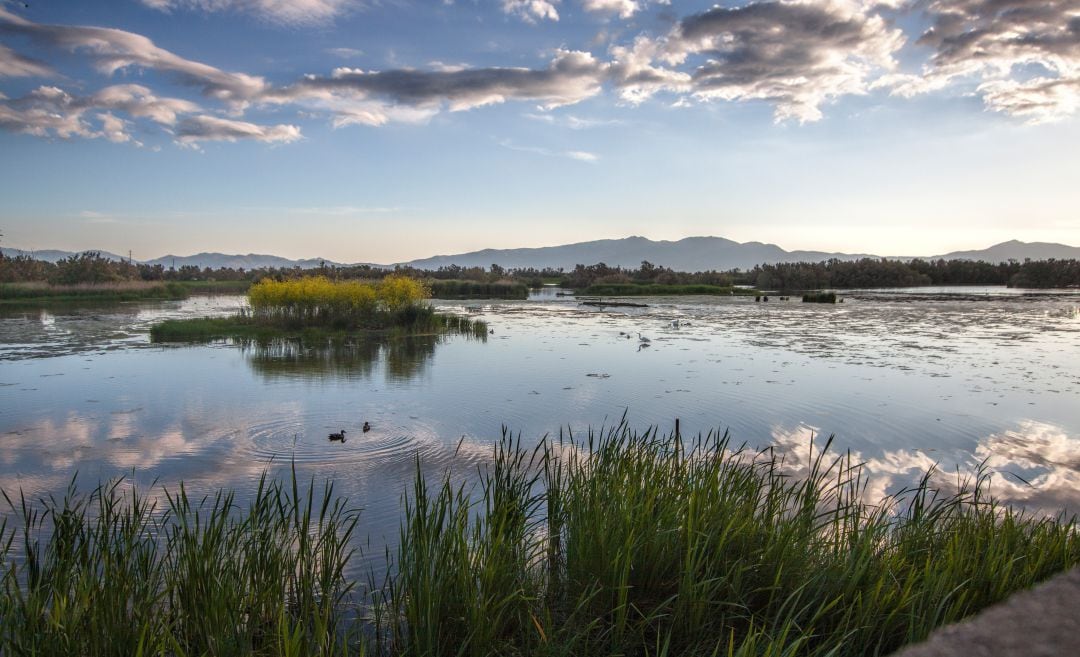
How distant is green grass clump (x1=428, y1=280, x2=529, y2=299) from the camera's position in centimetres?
4256

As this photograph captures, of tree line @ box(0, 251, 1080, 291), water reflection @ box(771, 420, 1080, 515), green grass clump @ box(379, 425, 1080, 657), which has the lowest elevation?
water reflection @ box(771, 420, 1080, 515)

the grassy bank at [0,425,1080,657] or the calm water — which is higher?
the grassy bank at [0,425,1080,657]

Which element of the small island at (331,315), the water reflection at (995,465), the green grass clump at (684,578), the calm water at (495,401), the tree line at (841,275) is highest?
the tree line at (841,275)

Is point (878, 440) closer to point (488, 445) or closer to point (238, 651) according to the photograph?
point (488, 445)

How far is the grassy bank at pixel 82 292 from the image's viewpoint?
32.0 meters

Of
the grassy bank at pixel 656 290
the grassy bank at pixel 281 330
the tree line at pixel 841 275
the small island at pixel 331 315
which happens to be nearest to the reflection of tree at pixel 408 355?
the grassy bank at pixel 281 330

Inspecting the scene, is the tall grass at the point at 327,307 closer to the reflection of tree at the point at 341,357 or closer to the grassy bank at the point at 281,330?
the grassy bank at the point at 281,330

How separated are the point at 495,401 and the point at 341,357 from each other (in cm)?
603

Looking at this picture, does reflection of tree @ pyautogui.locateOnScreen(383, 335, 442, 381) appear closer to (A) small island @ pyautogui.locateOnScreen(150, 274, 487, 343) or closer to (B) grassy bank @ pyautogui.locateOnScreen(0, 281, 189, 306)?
(A) small island @ pyautogui.locateOnScreen(150, 274, 487, 343)

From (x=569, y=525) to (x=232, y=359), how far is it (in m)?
12.2

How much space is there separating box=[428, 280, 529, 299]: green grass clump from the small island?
21660mm

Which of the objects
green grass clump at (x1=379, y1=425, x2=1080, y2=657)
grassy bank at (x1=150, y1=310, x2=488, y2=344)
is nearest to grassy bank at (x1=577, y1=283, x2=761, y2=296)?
grassy bank at (x1=150, y1=310, x2=488, y2=344)

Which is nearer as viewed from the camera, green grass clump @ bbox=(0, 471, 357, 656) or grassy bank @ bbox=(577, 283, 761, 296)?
green grass clump @ bbox=(0, 471, 357, 656)

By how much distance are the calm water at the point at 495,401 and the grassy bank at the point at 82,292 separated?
57.7 ft
